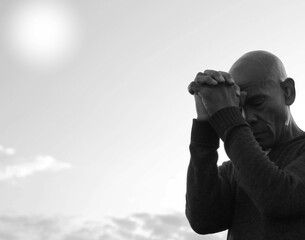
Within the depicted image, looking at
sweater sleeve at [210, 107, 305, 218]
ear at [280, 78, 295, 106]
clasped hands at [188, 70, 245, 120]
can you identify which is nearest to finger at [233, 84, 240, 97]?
clasped hands at [188, 70, 245, 120]

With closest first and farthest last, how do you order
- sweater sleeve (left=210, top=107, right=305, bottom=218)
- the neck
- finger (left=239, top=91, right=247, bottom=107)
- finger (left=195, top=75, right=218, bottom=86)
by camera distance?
sweater sleeve (left=210, top=107, right=305, bottom=218), finger (left=195, top=75, right=218, bottom=86), finger (left=239, top=91, right=247, bottom=107), the neck

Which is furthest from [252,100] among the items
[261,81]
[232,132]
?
[232,132]

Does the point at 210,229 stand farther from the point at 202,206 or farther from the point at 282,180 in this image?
the point at 282,180

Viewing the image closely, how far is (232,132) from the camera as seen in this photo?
13.7 feet

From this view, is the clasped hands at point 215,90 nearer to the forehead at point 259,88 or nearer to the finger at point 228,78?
the finger at point 228,78

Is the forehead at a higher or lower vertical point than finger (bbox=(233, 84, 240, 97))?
higher

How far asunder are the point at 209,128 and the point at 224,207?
0.71 meters

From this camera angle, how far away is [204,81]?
168 inches

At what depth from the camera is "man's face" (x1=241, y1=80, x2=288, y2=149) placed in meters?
4.48

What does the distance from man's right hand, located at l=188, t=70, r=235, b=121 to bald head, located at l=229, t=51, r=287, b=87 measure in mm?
283

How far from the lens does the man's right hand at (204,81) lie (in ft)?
13.9

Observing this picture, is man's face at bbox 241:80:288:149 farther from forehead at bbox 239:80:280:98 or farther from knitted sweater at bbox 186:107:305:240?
knitted sweater at bbox 186:107:305:240

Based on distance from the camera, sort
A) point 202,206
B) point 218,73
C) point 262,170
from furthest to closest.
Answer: point 202,206
point 218,73
point 262,170

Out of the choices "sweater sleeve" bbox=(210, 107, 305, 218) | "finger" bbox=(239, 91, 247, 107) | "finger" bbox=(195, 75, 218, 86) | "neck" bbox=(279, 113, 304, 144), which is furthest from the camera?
"neck" bbox=(279, 113, 304, 144)
